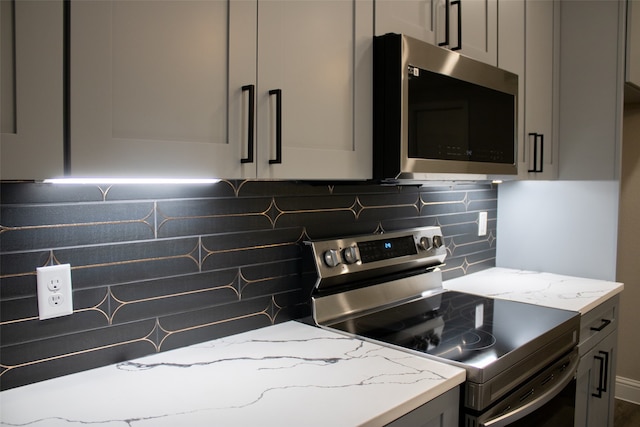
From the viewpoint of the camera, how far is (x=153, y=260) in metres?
1.30

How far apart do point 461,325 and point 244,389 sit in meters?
0.80

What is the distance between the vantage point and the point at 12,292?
1081mm

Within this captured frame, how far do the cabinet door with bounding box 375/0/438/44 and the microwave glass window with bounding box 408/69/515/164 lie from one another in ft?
0.46

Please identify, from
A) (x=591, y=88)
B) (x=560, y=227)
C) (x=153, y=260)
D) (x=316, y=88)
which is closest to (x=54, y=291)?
(x=153, y=260)

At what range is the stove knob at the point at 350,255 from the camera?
1665 mm

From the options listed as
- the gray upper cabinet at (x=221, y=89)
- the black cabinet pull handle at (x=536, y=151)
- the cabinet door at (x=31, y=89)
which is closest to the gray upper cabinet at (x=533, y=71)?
the black cabinet pull handle at (x=536, y=151)

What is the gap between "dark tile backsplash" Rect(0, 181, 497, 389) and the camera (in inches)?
43.3

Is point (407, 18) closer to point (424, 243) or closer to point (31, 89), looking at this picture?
point (424, 243)

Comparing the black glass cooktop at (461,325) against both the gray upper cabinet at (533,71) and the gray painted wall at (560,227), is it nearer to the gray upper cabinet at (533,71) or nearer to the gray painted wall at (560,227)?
the gray upper cabinet at (533,71)

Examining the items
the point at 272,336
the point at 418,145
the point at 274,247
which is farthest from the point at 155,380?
the point at 418,145

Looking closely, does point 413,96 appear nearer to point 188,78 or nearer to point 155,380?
point 188,78

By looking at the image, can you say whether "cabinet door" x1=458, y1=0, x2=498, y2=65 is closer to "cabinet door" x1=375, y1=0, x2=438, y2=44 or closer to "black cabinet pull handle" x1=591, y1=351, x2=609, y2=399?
"cabinet door" x1=375, y1=0, x2=438, y2=44

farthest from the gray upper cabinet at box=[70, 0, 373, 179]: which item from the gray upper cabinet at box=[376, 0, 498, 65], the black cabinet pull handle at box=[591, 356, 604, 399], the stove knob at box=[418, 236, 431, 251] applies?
the black cabinet pull handle at box=[591, 356, 604, 399]

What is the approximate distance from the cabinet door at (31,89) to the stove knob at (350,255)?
98 cm
